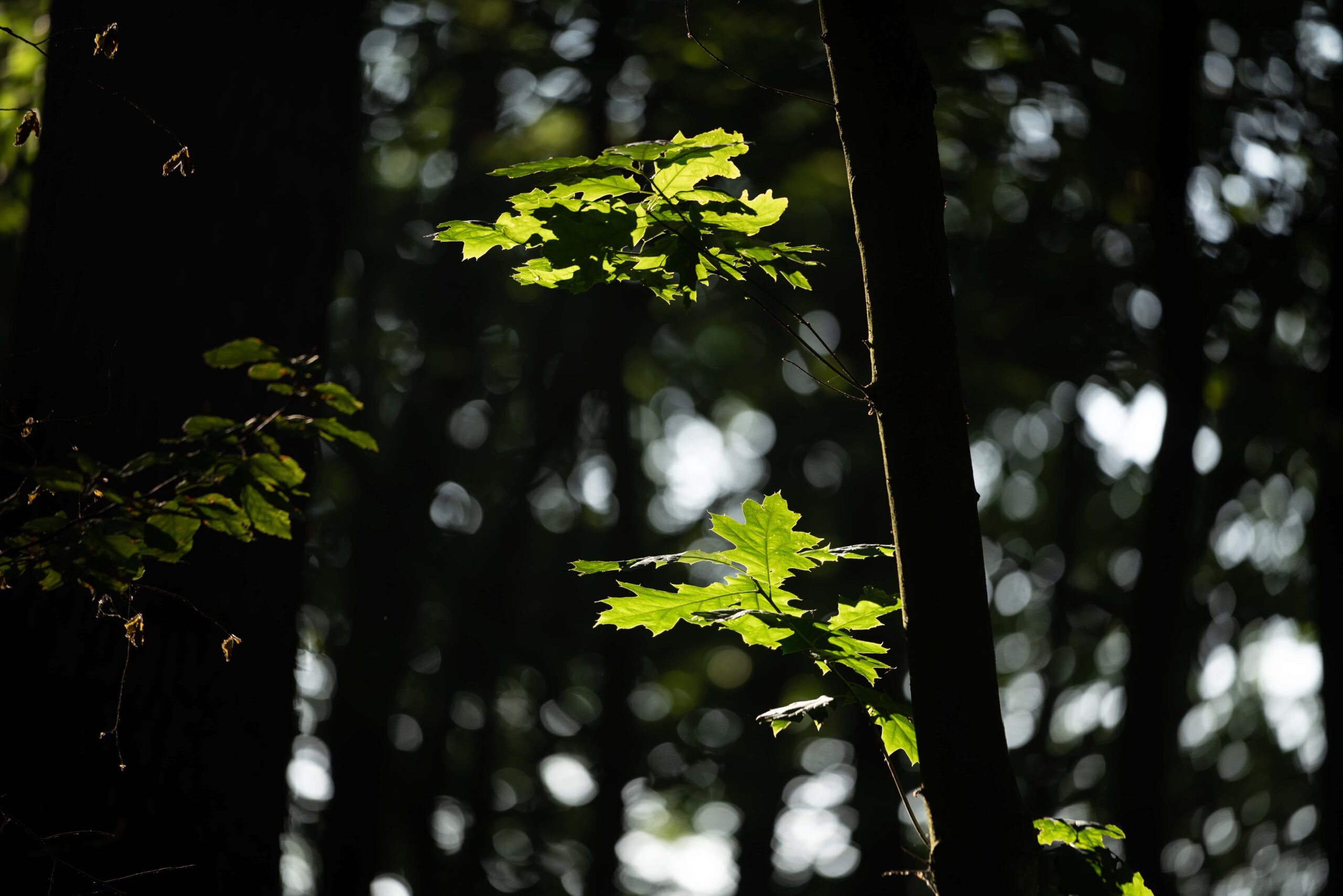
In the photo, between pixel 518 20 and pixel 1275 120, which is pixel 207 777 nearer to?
pixel 518 20

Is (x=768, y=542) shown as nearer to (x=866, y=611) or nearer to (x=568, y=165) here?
(x=866, y=611)

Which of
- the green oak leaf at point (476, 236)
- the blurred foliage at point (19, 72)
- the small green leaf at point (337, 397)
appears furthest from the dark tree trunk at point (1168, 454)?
the blurred foliage at point (19, 72)

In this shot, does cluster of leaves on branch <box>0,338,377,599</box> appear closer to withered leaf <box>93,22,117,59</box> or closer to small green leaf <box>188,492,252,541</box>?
small green leaf <box>188,492,252,541</box>

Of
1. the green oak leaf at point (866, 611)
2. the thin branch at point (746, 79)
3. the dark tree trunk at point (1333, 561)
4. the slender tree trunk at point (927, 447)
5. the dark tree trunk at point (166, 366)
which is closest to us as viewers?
the slender tree trunk at point (927, 447)

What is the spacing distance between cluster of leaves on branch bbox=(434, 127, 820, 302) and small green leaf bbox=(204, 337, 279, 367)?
37 centimetres

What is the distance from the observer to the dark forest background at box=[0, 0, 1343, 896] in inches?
275

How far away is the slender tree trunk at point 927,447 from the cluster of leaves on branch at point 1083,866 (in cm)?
35

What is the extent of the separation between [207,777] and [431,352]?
6.41 metres

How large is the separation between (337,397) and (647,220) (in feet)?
2.03

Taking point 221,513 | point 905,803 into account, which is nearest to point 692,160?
point 221,513

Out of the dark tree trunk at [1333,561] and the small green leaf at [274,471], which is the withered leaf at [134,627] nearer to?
the small green leaf at [274,471]

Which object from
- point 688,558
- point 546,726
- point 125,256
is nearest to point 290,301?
point 125,256

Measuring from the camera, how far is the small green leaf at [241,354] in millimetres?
1490

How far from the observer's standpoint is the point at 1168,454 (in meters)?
6.57
